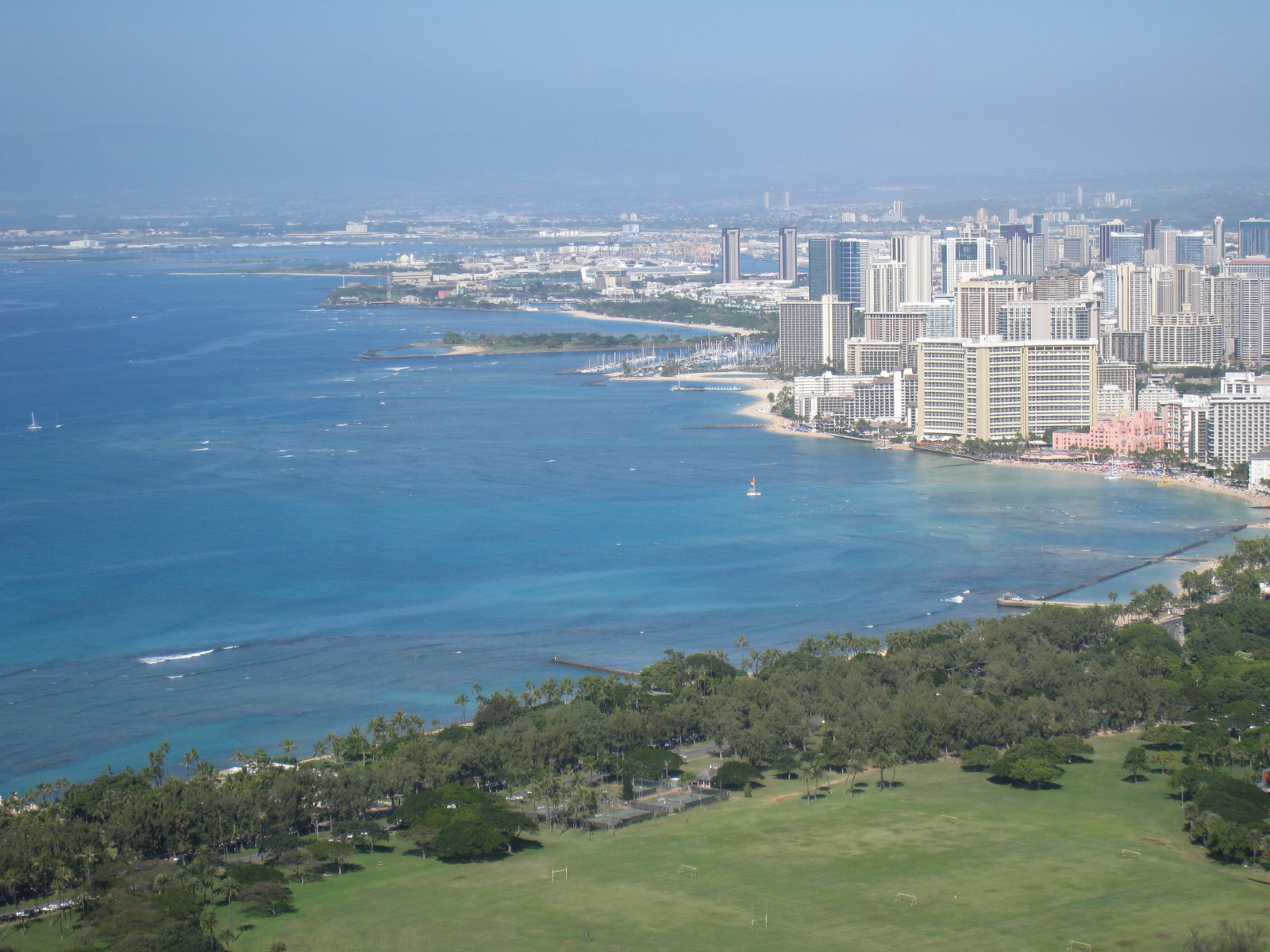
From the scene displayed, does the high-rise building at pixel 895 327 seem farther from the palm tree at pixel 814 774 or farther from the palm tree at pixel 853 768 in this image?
the palm tree at pixel 814 774

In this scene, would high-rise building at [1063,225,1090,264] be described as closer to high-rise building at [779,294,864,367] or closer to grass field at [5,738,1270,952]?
high-rise building at [779,294,864,367]

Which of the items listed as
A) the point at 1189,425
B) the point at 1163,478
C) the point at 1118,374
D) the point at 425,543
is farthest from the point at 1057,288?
the point at 425,543

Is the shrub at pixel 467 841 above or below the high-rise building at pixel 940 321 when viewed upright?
below

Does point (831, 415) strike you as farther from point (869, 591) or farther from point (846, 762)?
point (846, 762)

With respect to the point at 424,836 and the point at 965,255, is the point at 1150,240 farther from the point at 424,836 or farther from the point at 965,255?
the point at 424,836

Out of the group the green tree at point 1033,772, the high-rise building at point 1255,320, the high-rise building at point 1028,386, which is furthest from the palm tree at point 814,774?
the high-rise building at point 1255,320

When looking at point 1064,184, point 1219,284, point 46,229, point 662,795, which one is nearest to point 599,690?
point 662,795
